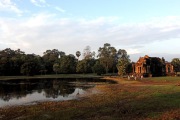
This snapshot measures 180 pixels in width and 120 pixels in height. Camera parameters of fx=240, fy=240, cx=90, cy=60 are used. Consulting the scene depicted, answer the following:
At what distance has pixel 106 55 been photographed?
141 metres

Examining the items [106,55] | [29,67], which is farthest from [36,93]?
[106,55]

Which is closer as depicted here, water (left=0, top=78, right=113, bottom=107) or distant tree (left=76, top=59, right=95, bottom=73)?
water (left=0, top=78, right=113, bottom=107)

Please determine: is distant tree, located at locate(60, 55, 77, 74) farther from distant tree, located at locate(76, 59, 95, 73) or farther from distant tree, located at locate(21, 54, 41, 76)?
distant tree, located at locate(21, 54, 41, 76)

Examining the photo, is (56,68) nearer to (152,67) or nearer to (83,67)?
(83,67)

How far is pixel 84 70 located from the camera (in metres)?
133

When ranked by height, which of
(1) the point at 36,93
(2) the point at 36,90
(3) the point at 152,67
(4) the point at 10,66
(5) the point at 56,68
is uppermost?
(4) the point at 10,66

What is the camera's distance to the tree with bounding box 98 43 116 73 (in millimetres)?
139125

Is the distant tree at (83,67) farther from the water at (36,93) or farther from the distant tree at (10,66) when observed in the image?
the water at (36,93)

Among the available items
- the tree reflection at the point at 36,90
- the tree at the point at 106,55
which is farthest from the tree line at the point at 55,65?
the tree reflection at the point at 36,90

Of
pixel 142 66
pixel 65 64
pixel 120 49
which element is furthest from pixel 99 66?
pixel 120 49

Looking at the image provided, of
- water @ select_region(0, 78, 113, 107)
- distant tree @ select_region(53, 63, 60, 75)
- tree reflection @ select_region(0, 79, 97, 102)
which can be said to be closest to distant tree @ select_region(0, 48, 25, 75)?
distant tree @ select_region(53, 63, 60, 75)

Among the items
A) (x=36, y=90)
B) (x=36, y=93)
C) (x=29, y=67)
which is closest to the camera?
(x=36, y=93)

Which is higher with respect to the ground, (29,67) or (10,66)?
(10,66)

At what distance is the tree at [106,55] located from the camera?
5477 inches
